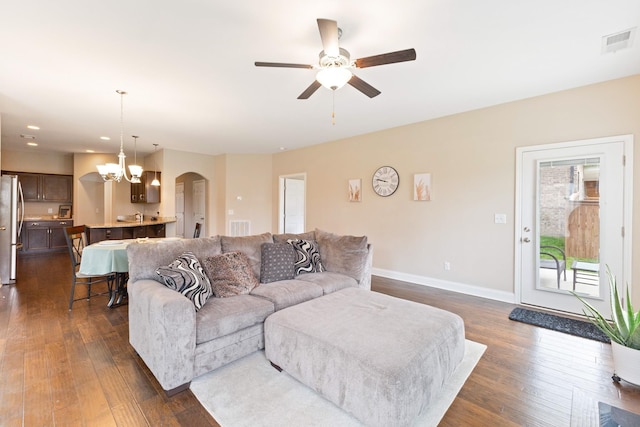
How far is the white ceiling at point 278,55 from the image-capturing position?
2018 millimetres

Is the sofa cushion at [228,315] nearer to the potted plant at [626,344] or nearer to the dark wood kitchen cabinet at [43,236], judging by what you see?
the potted plant at [626,344]

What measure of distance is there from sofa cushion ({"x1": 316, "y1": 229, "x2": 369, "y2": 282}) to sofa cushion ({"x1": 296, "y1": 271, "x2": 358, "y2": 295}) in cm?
10

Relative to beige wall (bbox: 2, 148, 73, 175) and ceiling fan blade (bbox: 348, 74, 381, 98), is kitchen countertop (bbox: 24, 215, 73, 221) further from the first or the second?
ceiling fan blade (bbox: 348, 74, 381, 98)

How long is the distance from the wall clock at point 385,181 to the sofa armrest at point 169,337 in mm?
3839

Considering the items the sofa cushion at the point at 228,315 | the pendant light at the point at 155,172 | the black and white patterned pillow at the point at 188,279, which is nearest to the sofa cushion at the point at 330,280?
the sofa cushion at the point at 228,315

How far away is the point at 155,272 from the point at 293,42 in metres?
2.33

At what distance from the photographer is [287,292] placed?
8.71 feet

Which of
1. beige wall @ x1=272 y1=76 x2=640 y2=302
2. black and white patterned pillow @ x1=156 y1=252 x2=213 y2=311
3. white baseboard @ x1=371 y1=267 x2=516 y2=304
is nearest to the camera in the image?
black and white patterned pillow @ x1=156 y1=252 x2=213 y2=311

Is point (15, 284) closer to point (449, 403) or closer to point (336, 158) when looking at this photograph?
point (336, 158)

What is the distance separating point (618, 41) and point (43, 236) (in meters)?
10.9

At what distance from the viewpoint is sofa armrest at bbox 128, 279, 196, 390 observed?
187cm

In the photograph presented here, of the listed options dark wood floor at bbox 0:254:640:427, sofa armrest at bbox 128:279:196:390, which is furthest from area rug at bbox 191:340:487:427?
sofa armrest at bbox 128:279:196:390

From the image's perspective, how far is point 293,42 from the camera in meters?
2.40

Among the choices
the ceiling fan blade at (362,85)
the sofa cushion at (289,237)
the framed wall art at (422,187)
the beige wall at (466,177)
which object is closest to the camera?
the ceiling fan blade at (362,85)
